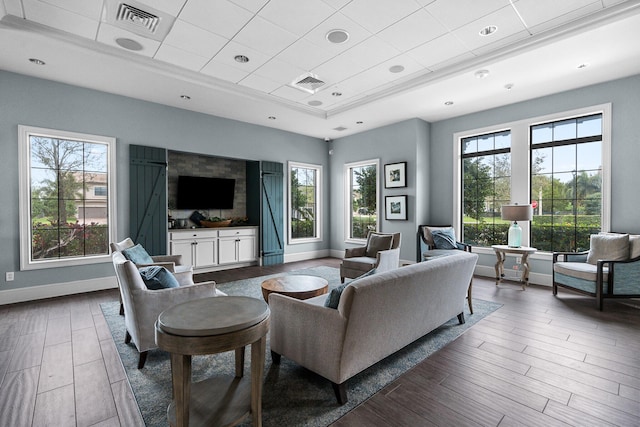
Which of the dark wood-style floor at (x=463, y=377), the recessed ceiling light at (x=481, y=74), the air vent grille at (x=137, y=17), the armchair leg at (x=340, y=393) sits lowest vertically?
the dark wood-style floor at (x=463, y=377)

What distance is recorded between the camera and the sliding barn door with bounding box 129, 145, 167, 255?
5023 mm

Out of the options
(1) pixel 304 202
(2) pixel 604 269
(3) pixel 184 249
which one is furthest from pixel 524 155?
(3) pixel 184 249

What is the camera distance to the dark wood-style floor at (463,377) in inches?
72.7

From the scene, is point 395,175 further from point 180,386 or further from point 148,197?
point 180,386

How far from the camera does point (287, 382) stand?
86.7 inches

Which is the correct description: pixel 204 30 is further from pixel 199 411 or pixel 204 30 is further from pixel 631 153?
pixel 631 153

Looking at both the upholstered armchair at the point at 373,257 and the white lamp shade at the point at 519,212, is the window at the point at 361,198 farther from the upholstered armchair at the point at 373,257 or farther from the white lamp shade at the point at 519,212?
the white lamp shade at the point at 519,212

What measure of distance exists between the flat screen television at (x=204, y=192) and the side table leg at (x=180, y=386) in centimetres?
534

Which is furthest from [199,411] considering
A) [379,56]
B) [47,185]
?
[47,185]

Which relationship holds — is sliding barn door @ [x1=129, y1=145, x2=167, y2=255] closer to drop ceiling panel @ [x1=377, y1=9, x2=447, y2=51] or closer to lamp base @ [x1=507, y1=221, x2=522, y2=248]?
drop ceiling panel @ [x1=377, y1=9, x2=447, y2=51]

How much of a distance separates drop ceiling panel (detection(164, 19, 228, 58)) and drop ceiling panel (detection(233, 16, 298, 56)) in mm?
264

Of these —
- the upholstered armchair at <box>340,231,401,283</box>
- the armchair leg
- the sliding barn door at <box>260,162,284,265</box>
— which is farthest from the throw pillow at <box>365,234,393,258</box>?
the armchair leg

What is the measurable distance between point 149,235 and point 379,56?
14.8 ft

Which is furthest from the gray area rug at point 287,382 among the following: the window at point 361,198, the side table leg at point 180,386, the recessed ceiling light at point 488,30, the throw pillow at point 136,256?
the window at point 361,198
